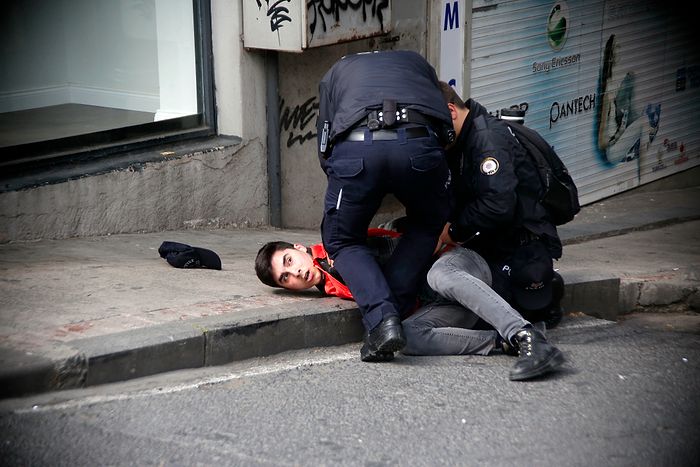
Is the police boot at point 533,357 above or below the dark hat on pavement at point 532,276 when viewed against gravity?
below

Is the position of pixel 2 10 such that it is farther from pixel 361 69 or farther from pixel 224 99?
pixel 361 69

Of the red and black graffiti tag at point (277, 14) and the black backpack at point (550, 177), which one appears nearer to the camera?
the black backpack at point (550, 177)

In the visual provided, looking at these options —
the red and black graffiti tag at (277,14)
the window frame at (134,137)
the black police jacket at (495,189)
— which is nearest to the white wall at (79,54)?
the window frame at (134,137)

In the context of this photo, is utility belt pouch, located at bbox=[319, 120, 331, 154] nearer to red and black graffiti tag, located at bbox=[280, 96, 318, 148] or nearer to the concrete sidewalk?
the concrete sidewalk

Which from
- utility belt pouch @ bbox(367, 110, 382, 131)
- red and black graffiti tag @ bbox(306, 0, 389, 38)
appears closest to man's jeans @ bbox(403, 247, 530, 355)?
utility belt pouch @ bbox(367, 110, 382, 131)

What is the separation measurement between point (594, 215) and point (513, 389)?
5503 millimetres

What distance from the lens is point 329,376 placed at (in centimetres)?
427

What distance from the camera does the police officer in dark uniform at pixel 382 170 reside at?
4.28 meters

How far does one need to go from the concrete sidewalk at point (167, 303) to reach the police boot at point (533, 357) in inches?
37.1

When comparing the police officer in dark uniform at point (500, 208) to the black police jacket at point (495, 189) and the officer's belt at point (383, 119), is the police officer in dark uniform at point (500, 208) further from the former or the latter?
the officer's belt at point (383, 119)

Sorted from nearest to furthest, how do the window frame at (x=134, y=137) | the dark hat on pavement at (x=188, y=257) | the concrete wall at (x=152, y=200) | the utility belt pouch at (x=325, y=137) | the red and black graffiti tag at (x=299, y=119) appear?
the utility belt pouch at (x=325, y=137)
the dark hat on pavement at (x=188, y=257)
the concrete wall at (x=152, y=200)
the window frame at (x=134, y=137)
the red and black graffiti tag at (x=299, y=119)

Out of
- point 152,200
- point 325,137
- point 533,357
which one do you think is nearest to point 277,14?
point 152,200

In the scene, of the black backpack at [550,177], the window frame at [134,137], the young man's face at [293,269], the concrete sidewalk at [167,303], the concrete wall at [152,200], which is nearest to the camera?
the concrete sidewalk at [167,303]

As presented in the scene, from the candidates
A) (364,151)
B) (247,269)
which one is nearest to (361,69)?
(364,151)
